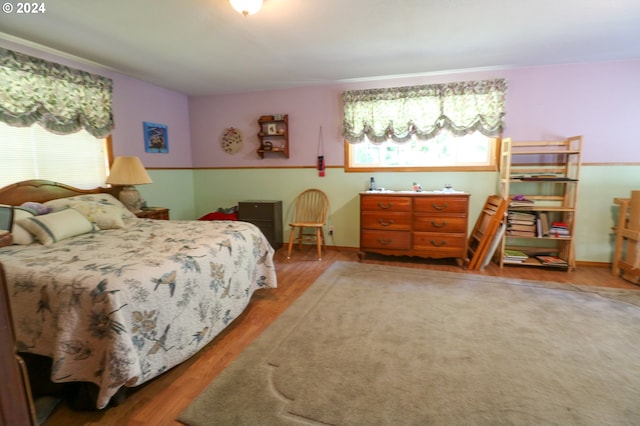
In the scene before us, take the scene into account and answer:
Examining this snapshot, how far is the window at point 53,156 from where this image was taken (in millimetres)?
2717

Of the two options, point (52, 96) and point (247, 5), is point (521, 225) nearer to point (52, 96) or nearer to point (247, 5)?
point (247, 5)

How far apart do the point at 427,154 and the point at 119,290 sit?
3.62 m

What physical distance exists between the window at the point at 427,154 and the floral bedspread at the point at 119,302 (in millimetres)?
2495

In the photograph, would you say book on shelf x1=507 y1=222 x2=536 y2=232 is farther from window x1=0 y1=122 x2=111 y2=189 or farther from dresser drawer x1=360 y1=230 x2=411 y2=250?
window x1=0 y1=122 x2=111 y2=189

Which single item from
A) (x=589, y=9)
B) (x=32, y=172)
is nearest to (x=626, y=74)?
(x=589, y=9)

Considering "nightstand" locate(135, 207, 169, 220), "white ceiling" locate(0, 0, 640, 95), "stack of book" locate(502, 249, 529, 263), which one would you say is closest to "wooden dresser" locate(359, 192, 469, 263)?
"stack of book" locate(502, 249, 529, 263)

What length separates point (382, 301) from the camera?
270cm

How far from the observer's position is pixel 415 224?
3623 millimetres

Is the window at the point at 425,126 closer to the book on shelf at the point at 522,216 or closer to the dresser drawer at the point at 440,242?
the book on shelf at the point at 522,216

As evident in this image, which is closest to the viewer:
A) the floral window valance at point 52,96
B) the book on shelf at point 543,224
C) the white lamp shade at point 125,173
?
the floral window valance at point 52,96

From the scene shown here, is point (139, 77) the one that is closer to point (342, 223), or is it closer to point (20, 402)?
point (342, 223)

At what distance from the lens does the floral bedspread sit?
4.78 feet

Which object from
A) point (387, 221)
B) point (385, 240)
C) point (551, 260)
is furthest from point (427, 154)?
point (551, 260)

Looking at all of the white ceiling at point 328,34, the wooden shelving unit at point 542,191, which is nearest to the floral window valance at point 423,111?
the white ceiling at point 328,34
